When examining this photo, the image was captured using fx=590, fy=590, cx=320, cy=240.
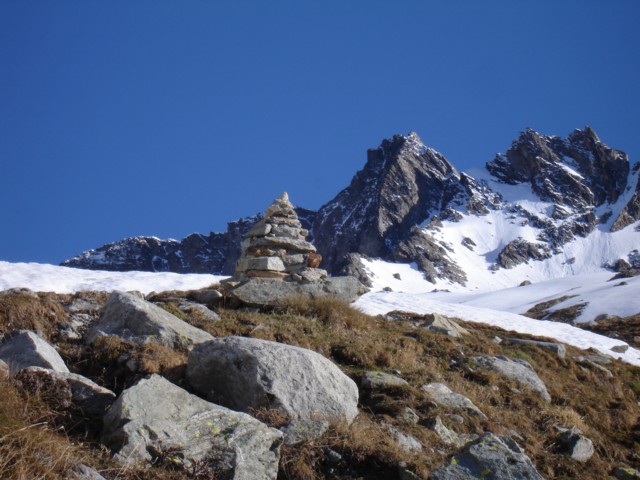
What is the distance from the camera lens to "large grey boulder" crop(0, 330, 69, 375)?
646 centimetres

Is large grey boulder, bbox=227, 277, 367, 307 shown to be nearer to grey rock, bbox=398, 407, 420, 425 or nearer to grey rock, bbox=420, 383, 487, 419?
grey rock, bbox=420, 383, 487, 419

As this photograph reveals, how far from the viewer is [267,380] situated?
21.9 ft

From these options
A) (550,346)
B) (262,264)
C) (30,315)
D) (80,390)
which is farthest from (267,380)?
(550,346)

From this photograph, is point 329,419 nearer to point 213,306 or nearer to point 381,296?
point 213,306

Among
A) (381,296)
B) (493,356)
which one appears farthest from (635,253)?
(493,356)

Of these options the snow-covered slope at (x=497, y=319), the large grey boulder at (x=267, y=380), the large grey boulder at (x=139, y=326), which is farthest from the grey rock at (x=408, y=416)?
the snow-covered slope at (x=497, y=319)

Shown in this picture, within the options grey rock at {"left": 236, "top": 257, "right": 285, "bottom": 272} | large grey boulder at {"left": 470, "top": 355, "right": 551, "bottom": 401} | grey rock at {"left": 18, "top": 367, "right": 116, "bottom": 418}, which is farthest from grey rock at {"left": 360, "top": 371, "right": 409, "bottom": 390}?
grey rock at {"left": 236, "top": 257, "right": 285, "bottom": 272}

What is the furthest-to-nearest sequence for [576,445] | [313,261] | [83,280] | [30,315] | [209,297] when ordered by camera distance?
[83,280]
[313,261]
[209,297]
[30,315]
[576,445]

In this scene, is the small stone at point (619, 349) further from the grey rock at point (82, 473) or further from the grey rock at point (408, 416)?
the grey rock at point (82, 473)

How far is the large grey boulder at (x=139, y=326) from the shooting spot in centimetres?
802

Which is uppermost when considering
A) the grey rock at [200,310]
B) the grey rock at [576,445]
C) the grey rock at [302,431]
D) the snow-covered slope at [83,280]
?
the snow-covered slope at [83,280]

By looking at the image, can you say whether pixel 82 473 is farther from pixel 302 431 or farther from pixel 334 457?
pixel 334 457

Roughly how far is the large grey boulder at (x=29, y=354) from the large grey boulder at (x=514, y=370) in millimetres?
7585

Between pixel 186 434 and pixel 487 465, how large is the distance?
2.91 meters
